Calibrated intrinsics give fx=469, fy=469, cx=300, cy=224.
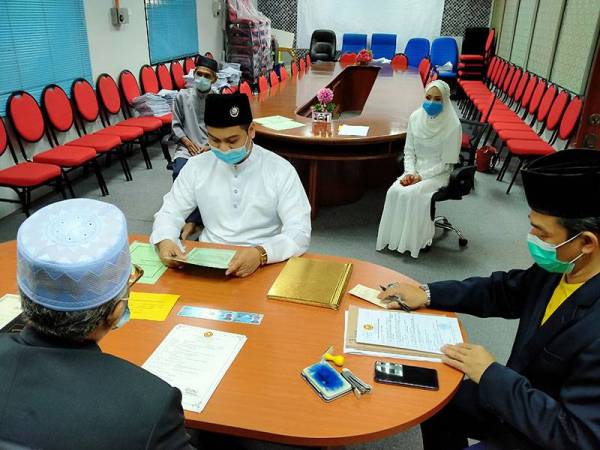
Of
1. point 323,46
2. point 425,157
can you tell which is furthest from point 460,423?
point 323,46

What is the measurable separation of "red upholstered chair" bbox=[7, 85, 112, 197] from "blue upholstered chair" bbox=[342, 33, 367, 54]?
722cm

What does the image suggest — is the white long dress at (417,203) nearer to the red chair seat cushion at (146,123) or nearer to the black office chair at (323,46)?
the red chair seat cushion at (146,123)

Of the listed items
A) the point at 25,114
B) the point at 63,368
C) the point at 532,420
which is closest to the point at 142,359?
the point at 63,368

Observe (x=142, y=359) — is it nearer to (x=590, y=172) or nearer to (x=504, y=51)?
(x=590, y=172)

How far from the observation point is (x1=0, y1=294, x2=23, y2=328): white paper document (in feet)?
4.75

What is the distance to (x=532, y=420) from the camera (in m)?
1.14

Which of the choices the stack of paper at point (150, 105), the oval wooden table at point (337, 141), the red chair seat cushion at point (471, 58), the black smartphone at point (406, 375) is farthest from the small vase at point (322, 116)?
the red chair seat cushion at point (471, 58)

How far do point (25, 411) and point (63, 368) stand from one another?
0.08 meters

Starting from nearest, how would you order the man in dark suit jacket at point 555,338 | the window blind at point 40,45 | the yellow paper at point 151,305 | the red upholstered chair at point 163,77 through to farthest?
the man in dark suit jacket at point 555,338
the yellow paper at point 151,305
the window blind at point 40,45
the red upholstered chair at point 163,77

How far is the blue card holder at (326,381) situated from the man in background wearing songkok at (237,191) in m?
0.81

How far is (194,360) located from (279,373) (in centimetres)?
24

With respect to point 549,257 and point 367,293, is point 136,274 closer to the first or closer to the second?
point 367,293

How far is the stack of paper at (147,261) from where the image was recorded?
172cm

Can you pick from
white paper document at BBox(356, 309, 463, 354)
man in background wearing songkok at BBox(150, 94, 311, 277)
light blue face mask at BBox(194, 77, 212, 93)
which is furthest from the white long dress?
white paper document at BBox(356, 309, 463, 354)
